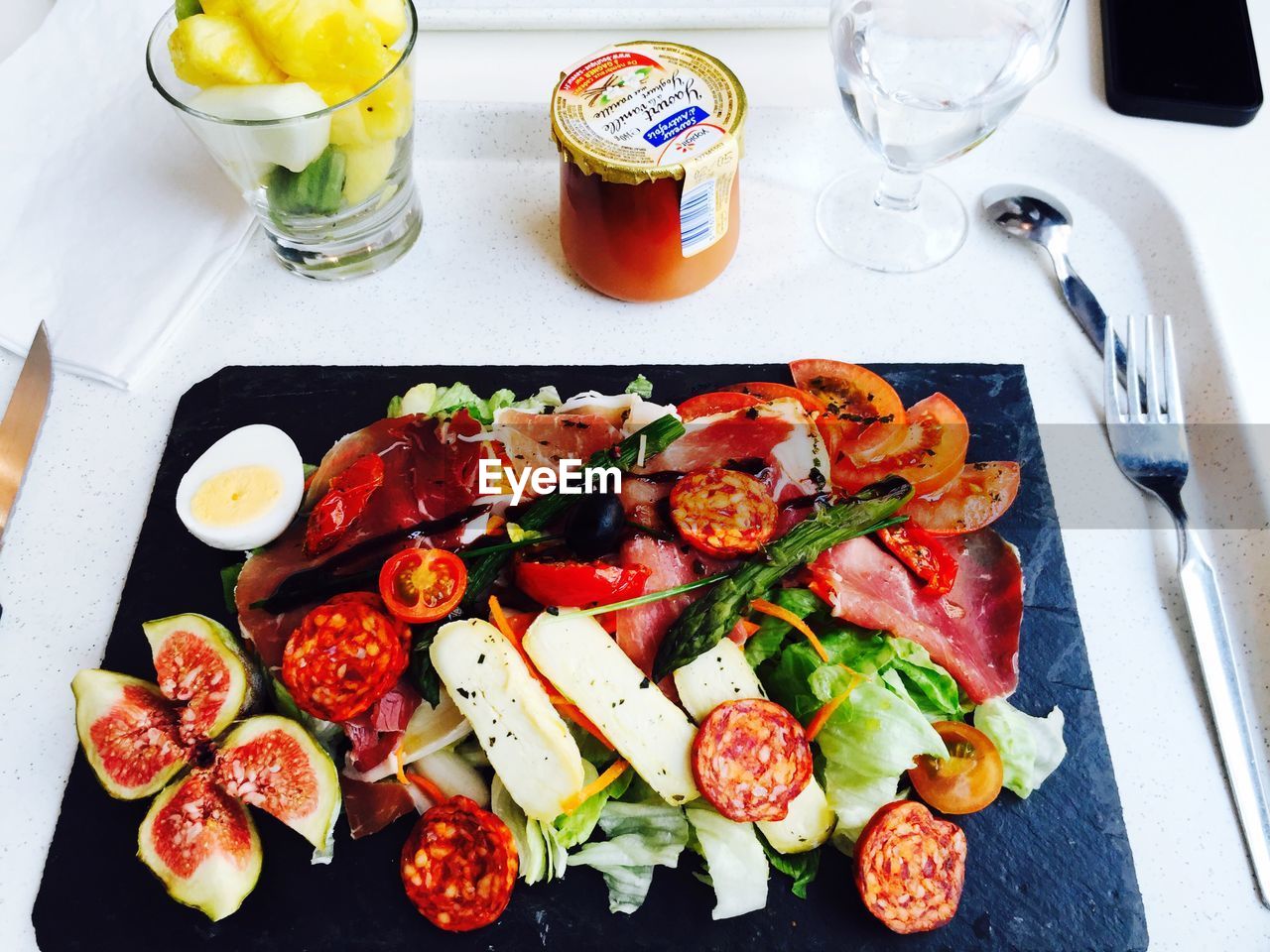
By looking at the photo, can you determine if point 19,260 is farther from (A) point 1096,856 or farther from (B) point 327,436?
(A) point 1096,856

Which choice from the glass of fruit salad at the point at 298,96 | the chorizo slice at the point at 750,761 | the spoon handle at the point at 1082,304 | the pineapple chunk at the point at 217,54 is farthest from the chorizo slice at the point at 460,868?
the spoon handle at the point at 1082,304

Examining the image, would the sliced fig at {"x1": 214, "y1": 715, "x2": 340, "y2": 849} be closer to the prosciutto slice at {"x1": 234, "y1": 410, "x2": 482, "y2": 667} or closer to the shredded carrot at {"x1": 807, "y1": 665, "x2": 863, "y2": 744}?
the prosciutto slice at {"x1": 234, "y1": 410, "x2": 482, "y2": 667}

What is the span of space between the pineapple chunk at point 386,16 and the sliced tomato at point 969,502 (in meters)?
1.36

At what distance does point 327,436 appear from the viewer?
6.62 ft

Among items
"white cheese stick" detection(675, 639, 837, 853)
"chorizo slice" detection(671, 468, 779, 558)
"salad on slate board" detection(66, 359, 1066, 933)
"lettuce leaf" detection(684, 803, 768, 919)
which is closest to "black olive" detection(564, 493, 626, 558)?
"salad on slate board" detection(66, 359, 1066, 933)

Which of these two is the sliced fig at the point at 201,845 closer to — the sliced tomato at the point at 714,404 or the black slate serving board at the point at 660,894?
the black slate serving board at the point at 660,894

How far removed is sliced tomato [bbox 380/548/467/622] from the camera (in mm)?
1604

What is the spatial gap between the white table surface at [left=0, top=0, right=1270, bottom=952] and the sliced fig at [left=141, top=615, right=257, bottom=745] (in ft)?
0.94

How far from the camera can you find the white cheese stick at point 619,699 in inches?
60.4

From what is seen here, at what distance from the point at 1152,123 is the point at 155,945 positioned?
9.19 ft

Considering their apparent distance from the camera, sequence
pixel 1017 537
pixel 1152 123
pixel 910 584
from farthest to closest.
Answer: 1. pixel 1152 123
2. pixel 1017 537
3. pixel 910 584

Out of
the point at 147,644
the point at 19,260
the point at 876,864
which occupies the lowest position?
the point at 876,864

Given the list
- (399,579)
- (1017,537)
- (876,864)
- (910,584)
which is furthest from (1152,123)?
(399,579)

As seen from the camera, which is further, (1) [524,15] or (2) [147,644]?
(1) [524,15]
